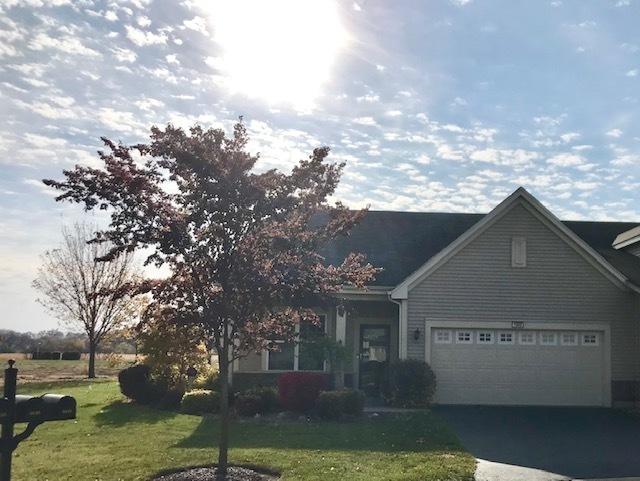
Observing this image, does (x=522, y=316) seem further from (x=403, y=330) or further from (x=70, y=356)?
(x=70, y=356)

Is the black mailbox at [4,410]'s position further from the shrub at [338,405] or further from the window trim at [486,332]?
the window trim at [486,332]

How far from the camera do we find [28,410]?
6.45 m

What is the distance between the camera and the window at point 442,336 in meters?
17.7

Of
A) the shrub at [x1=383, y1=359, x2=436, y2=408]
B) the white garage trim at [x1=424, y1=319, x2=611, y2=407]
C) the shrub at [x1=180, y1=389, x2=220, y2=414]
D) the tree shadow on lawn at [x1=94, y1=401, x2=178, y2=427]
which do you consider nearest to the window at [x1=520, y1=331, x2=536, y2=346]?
the white garage trim at [x1=424, y1=319, x2=611, y2=407]

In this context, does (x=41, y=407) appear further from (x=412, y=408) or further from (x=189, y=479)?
(x=412, y=408)

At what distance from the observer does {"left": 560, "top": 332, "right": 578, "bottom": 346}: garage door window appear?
58.0 feet

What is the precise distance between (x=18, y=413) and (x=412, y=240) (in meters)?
16.5

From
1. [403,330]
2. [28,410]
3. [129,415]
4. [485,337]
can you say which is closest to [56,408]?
[28,410]

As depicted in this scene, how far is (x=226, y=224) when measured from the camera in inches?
362

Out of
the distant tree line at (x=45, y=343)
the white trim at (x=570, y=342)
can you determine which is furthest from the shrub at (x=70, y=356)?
the white trim at (x=570, y=342)

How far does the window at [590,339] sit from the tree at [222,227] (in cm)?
1066

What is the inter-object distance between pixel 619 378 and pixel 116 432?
13243 millimetres

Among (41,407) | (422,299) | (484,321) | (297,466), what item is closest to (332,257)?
(422,299)

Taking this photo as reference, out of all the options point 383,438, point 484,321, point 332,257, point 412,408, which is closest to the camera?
point 383,438
